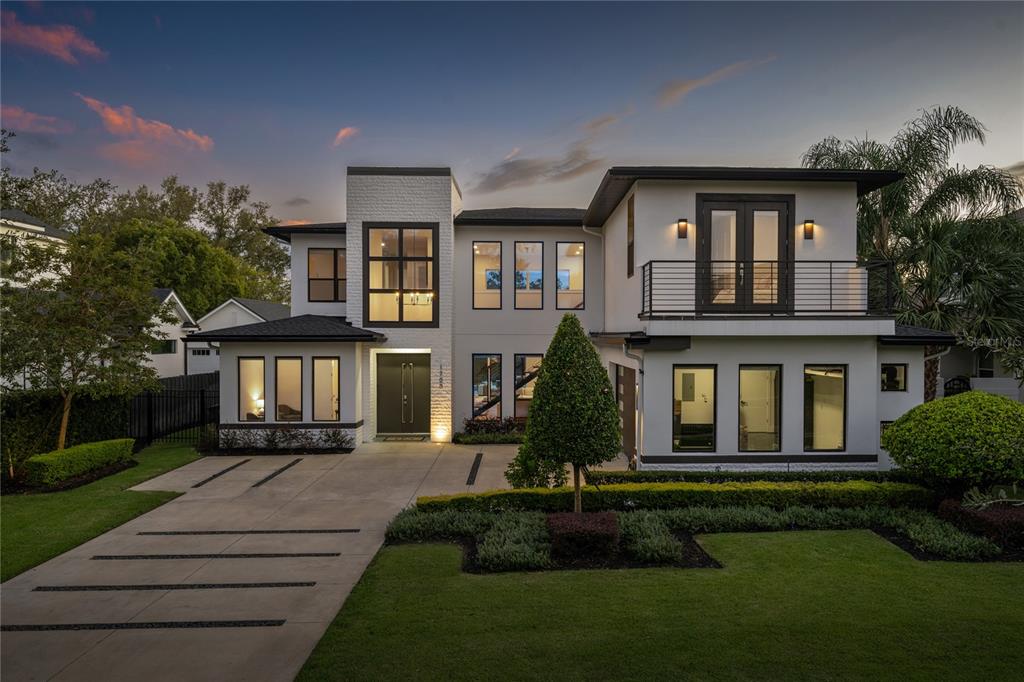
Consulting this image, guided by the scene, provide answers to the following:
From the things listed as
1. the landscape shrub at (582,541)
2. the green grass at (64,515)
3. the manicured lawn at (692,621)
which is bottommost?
the green grass at (64,515)

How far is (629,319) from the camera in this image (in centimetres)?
1241

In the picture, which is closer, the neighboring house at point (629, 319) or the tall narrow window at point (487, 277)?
the neighboring house at point (629, 319)

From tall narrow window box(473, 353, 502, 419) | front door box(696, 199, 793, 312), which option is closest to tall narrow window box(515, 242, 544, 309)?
tall narrow window box(473, 353, 502, 419)

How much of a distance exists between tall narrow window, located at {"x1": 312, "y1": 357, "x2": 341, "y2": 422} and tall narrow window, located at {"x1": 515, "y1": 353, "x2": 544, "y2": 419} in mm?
5323

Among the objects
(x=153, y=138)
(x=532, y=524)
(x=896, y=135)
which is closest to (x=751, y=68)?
(x=896, y=135)

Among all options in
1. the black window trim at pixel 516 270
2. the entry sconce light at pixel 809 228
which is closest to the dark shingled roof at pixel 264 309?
the black window trim at pixel 516 270

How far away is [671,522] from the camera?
26.1 feet

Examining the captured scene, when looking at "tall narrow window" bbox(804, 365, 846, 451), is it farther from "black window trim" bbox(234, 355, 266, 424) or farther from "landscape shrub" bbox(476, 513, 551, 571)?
"black window trim" bbox(234, 355, 266, 424)

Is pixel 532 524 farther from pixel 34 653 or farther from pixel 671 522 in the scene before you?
pixel 34 653

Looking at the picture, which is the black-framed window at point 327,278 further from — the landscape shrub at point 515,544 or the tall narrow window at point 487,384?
the landscape shrub at point 515,544

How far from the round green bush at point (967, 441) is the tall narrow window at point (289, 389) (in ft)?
44.1

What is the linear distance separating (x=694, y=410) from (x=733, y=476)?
1.51 m

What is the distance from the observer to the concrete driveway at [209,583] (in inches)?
185

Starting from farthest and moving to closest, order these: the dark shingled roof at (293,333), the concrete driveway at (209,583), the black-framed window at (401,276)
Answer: the black-framed window at (401,276) < the dark shingled roof at (293,333) < the concrete driveway at (209,583)
